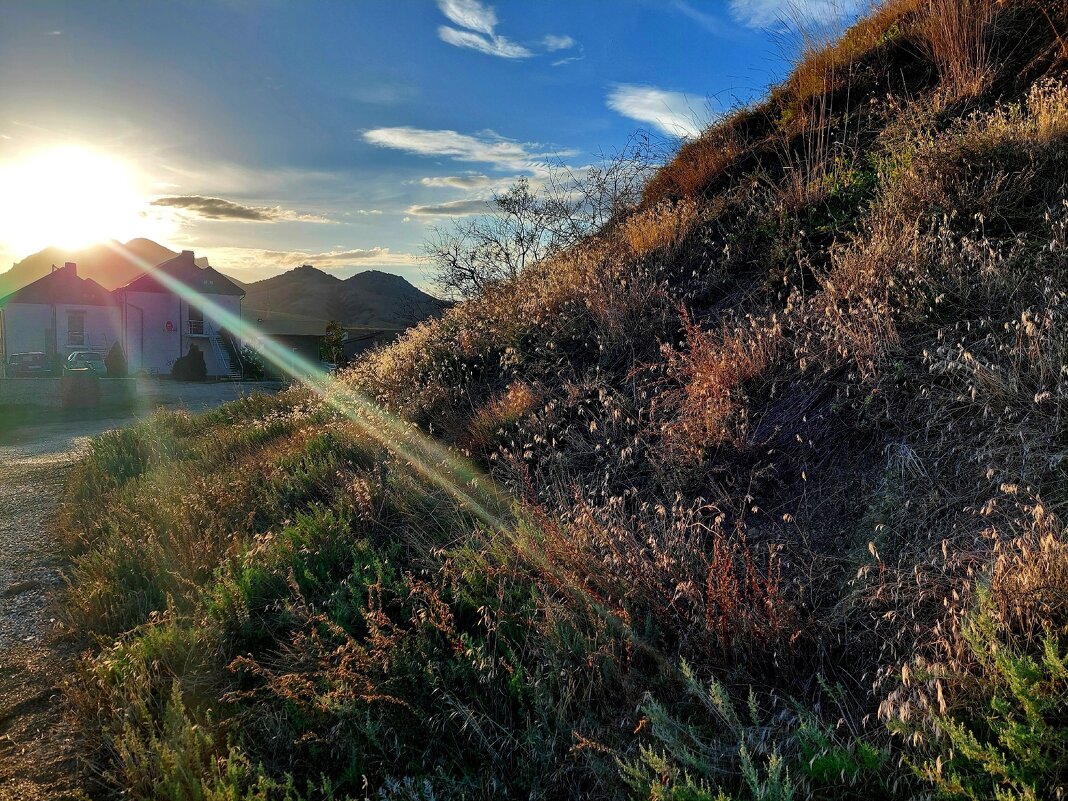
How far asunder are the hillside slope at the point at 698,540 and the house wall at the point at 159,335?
3565cm

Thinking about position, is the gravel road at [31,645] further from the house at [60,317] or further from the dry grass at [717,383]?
the house at [60,317]

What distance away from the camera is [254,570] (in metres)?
Result: 4.16

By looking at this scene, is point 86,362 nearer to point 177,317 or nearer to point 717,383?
point 177,317

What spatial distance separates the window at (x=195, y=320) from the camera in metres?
39.4

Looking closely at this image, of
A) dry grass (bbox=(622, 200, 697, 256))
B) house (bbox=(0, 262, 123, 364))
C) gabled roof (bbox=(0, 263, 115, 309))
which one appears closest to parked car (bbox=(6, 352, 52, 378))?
house (bbox=(0, 262, 123, 364))

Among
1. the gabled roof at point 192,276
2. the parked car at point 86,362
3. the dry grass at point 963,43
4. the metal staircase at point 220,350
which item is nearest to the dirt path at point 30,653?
the dry grass at point 963,43

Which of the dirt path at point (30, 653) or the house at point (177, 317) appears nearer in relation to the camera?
the dirt path at point (30, 653)

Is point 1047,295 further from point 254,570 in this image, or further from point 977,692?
point 254,570

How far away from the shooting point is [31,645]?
4152 millimetres

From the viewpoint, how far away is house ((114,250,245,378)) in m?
37.5

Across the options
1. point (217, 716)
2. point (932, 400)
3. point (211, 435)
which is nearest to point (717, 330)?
point (932, 400)

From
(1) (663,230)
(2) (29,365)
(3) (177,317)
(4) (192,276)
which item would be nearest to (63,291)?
(3) (177,317)

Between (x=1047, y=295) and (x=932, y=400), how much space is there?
1.00 m

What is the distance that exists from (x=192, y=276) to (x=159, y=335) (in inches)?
172
